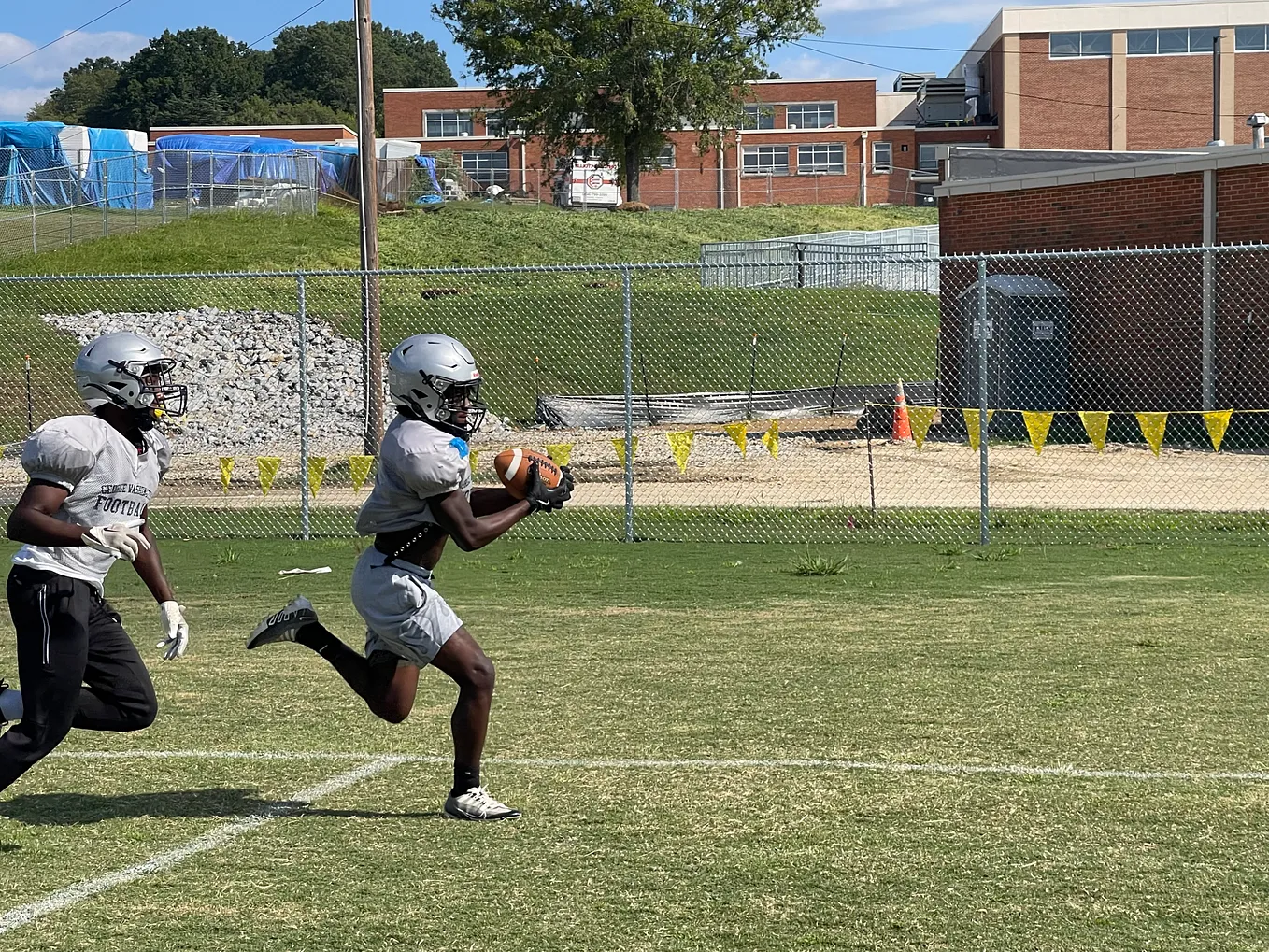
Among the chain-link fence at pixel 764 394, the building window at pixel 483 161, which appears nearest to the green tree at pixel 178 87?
the building window at pixel 483 161

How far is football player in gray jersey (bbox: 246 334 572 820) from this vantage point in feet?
17.3

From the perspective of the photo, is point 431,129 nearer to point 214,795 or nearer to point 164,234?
point 164,234

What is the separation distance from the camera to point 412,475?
5.25 metres

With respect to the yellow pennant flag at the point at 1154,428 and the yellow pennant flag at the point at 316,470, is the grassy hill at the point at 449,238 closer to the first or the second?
the yellow pennant flag at the point at 316,470

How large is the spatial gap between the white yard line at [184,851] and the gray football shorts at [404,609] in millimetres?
→ 798

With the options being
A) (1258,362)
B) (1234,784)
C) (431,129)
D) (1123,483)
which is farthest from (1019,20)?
(1234,784)

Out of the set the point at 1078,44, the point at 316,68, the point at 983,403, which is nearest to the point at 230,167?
the point at 983,403

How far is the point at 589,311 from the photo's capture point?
3359 cm

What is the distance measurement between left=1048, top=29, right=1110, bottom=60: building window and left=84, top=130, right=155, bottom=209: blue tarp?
130 ft

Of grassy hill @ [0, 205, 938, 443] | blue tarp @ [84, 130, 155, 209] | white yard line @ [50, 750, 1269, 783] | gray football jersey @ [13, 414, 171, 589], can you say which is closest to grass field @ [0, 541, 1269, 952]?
white yard line @ [50, 750, 1269, 783]

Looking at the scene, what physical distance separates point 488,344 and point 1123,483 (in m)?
15.6

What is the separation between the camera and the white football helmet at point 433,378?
5.33 meters

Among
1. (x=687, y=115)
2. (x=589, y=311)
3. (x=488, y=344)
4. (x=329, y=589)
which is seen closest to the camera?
(x=329, y=589)

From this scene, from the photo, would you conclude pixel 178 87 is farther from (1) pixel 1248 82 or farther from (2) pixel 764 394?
(2) pixel 764 394
